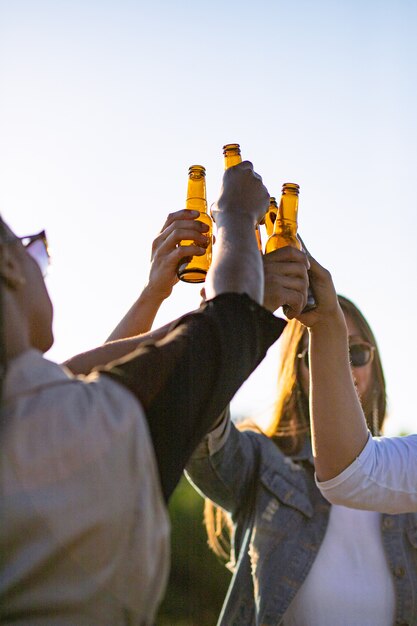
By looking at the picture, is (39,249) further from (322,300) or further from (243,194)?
(322,300)

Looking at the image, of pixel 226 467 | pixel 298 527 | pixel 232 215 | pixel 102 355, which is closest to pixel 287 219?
pixel 102 355

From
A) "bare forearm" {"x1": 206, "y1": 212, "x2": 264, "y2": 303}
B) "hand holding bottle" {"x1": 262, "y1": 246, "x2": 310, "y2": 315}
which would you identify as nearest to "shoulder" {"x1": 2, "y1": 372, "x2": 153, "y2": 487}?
"bare forearm" {"x1": 206, "y1": 212, "x2": 264, "y2": 303}

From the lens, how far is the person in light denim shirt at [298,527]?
11.2 feet

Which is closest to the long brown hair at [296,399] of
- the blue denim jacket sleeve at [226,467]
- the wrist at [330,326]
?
the blue denim jacket sleeve at [226,467]

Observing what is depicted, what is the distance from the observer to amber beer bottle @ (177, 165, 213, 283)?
2.94 metres

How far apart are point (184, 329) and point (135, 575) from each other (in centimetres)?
48

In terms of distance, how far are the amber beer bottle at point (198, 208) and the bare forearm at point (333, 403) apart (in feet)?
1.46

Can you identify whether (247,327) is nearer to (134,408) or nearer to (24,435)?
(134,408)

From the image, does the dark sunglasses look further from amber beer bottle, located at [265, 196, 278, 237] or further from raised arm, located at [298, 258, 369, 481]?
raised arm, located at [298, 258, 369, 481]

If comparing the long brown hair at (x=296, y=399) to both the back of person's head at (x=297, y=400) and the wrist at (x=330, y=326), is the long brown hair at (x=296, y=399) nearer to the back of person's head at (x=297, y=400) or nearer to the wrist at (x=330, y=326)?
the back of person's head at (x=297, y=400)

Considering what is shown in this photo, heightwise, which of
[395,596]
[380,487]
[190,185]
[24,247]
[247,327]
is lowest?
[395,596]

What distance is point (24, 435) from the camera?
1400 mm

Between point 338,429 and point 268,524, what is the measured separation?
1.17 m

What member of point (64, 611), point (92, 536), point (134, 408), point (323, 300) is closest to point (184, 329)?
point (134, 408)
